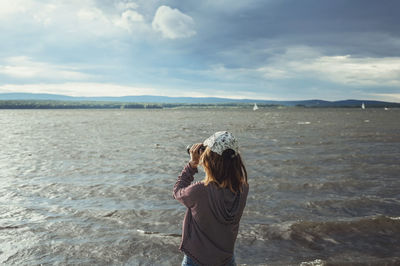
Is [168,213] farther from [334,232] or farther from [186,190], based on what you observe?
[186,190]

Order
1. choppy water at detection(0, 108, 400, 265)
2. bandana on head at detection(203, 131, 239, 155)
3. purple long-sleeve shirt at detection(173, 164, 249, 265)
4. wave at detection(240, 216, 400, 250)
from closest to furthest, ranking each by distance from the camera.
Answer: bandana on head at detection(203, 131, 239, 155) → purple long-sleeve shirt at detection(173, 164, 249, 265) → choppy water at detection(0, 108, 400, 265) → wave at detection(240, 216, 400, 250)

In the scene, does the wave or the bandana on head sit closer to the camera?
the bandana on head

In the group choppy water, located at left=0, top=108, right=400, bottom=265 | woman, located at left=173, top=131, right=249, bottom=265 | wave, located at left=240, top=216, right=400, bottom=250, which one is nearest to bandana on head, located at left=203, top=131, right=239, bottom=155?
woman, located at left=173, top=131, right=249, bottom=265

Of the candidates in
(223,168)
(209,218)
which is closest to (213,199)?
(209,218)

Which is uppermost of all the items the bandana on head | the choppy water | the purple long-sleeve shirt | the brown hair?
the bandana on head

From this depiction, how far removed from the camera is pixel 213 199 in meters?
3.79

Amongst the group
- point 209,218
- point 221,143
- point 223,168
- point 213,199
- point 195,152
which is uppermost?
point 221,143

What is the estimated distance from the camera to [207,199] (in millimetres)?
3789

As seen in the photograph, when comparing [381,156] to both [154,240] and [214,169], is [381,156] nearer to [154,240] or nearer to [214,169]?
[154,240]

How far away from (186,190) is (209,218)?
41 centimetres

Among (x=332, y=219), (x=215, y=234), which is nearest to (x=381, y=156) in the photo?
(x=332, y=219)

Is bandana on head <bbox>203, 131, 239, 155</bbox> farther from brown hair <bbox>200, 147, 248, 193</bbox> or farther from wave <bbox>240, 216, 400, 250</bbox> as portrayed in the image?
wave <bbox>240, 216, 400, 250</bbox>

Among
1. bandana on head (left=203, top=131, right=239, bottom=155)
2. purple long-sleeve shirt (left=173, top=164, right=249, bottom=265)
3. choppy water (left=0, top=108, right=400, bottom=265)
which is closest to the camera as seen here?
bandana on head (left=203, top=131, right=239, bottom=155)

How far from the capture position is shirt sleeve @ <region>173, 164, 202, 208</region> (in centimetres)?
381
